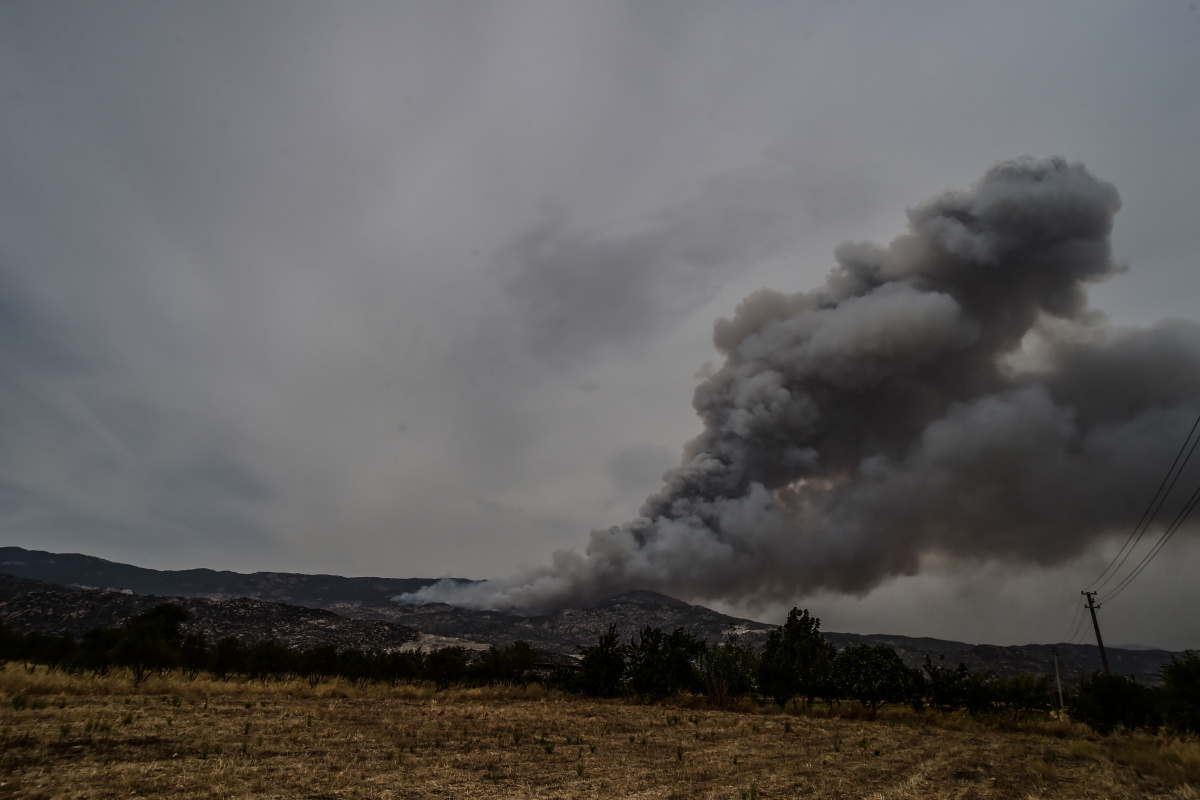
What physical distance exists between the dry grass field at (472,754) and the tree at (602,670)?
402 inches

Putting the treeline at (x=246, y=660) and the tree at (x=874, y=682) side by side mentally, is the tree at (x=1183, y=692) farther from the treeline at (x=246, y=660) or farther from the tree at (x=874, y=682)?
the treeline at (x=246, y=660)

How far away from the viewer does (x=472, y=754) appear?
14.1m

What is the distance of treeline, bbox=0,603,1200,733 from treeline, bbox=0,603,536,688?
7 cm

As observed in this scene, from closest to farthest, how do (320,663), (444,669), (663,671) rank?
1. (663,671)
2. (320,663)
3. (444,669)

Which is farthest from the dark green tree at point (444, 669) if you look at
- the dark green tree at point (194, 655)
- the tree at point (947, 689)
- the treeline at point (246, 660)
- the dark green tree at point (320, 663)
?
the tree at point (947, 689)

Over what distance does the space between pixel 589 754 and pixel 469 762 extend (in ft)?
12.0

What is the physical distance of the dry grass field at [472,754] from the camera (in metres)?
10.2

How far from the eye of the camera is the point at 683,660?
1437 inches

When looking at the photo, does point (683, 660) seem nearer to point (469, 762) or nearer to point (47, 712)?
point (469, 762)

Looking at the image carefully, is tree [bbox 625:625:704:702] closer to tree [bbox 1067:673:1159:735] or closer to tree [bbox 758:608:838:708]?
tree [bbox 758:608:838:708]

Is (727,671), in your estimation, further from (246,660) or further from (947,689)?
(246,660)

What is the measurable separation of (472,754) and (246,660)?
87.6 feet

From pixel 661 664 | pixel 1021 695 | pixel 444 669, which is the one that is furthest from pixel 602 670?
pixel 1021 695

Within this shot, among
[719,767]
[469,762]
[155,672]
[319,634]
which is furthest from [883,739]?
[319,634]
